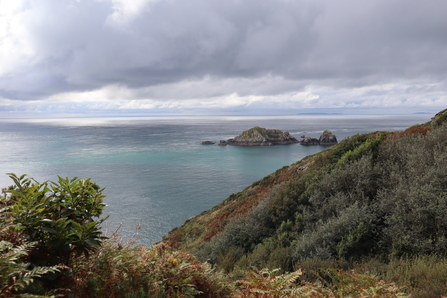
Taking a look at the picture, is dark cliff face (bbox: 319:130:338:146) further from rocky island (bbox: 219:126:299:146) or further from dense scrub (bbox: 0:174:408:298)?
dense scrub (bbox: 0:174:408:298)

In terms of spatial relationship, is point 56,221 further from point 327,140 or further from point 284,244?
point 327,140

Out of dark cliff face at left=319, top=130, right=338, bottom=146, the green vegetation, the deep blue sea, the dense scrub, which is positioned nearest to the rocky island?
dark cliff face at left=319, top=130, right=338, bottom=146

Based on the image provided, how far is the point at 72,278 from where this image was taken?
3.21m

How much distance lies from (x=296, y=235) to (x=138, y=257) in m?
6.83

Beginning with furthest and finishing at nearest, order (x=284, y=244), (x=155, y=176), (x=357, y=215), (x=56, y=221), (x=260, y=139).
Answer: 1. (x=260, y=139)
2. (x=155, y=176)
3. (x=284, y=244)
4. (x=357, y=215)
5. (x=56, y=221)

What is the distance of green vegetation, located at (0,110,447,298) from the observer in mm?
2990

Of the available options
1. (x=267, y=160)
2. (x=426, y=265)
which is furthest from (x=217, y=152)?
(x=426, y=265)

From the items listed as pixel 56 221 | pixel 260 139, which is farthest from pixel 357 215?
pixel 260 139

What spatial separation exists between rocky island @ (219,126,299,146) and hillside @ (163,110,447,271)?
94286mm

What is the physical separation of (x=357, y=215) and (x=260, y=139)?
343 feet

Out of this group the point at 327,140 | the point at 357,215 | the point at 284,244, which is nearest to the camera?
the point at 357,215

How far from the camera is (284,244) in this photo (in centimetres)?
919

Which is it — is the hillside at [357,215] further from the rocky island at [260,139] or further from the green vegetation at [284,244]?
the rocky island at [260,139]

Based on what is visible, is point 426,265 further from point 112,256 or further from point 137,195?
point 137,195
